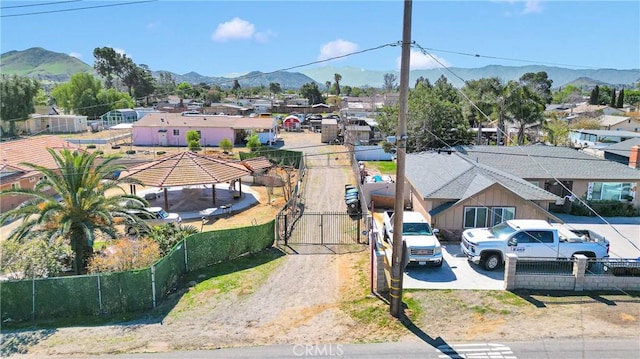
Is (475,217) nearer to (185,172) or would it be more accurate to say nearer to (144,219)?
(144,219)

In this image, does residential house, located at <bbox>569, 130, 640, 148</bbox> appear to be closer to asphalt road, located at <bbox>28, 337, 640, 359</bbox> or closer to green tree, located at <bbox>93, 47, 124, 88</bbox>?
asphalt road, located at <bbox>28, 337, 640, 359</bbox>

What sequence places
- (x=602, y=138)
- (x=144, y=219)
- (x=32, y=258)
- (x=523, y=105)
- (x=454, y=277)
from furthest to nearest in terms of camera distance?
1. (x=602, y=138)
2. (x=523, y=105)
3. (x=144, y=219)
4. (x=454, y=277)
5. (x=32, y=258)

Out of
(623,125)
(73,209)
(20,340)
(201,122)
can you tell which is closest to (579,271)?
(20,340)

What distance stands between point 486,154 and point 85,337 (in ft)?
84.7

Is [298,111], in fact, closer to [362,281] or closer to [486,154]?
[486,154]

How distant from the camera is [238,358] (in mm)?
11617

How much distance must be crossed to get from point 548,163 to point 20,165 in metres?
34.6

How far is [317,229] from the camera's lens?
2359 centimetres

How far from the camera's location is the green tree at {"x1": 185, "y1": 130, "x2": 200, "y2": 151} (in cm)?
5234

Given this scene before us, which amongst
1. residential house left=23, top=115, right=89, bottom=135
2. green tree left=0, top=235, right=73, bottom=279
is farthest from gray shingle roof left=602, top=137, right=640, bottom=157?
residential house left=23, top=115, right=89, bottom=135

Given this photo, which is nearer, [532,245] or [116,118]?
[532,245]

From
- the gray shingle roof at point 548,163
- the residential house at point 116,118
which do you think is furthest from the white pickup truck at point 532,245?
the residential house at point 116,118

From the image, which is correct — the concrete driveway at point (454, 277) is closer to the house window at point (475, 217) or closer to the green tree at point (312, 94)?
the house window at point (475, 217)

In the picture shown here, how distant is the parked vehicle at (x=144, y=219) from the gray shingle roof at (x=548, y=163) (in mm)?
18783
